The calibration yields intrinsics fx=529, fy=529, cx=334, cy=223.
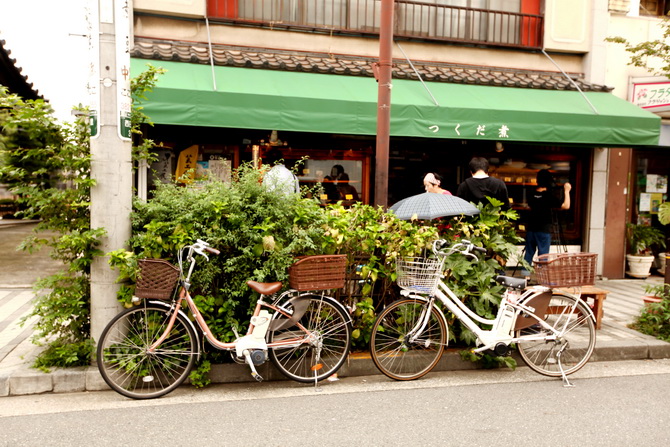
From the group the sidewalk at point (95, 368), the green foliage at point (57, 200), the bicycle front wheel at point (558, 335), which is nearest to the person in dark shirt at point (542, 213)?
the sidewalk at point (95, 368)

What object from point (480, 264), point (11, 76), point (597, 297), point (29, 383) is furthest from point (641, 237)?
point (11, 76)

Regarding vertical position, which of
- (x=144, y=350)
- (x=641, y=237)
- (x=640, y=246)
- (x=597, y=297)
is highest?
(x=641, y=237)

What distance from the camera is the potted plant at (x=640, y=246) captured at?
10852 mm

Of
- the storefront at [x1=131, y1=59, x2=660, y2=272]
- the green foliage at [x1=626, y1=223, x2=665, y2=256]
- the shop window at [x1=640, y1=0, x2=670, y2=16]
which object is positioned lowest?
the green foliage at [x1=626, y1=223, x2=665, y2=256]

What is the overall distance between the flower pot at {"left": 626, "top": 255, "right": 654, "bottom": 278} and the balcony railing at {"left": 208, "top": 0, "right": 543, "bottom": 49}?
4.81m

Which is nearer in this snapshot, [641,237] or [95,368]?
[95,368]

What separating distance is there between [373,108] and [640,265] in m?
6.88

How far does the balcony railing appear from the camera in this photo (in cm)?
959

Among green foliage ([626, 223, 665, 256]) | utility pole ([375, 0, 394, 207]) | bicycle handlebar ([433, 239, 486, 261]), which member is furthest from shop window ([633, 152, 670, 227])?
bicycle handlebar ([433, 239, 486, 261])

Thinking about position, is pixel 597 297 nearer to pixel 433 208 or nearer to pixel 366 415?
pixel 433 208

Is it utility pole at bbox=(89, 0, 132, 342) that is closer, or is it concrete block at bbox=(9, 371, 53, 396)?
concrete block at bbox=(9, 371, 53, 396)

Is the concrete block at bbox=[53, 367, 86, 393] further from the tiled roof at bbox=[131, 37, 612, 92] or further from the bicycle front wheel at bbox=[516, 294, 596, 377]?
the tiled roof at bbox=[131, 37, 612, 92]

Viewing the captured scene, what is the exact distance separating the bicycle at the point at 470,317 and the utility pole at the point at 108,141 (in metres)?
2.47

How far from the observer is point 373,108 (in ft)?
26.2
